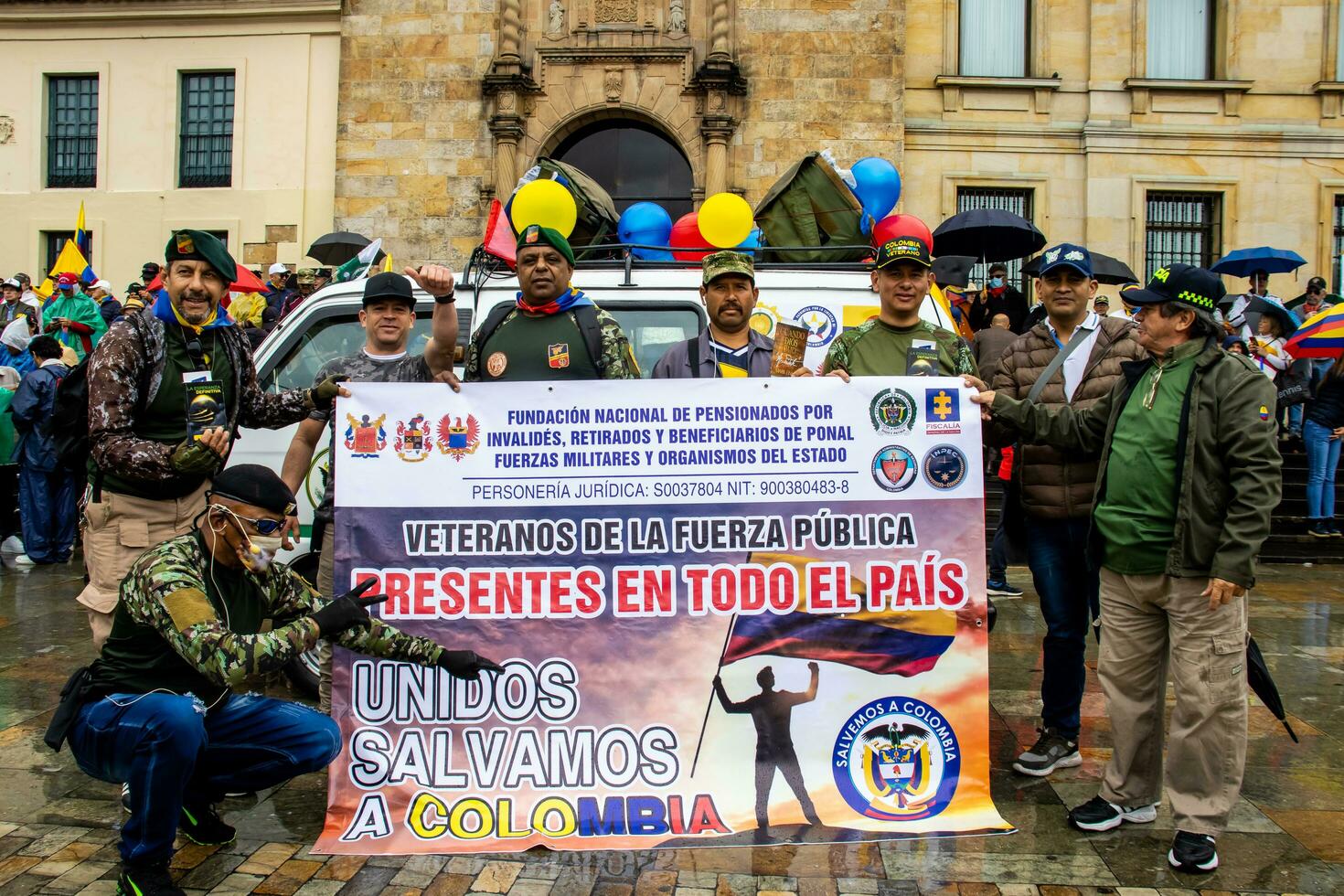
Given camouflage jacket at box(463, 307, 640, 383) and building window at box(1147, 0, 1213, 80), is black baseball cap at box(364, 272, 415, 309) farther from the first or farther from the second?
building window at box(1147, 0, 1213, 80)

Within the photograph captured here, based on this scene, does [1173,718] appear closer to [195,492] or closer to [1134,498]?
[1134,498]

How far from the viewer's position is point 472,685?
3912 mm

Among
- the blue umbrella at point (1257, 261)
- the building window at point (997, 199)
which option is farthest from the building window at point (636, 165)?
the blue umbrella at point (1257, 261)

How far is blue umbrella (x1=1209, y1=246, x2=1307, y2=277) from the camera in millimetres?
15484

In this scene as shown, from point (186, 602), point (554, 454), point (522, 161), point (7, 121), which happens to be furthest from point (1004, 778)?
point (7, 121)

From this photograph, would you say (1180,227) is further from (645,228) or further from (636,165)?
(645,228)

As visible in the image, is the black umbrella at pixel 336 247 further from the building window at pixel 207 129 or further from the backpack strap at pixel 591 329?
the backpack strap at pixel 591 329

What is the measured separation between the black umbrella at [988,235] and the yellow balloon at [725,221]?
7212 mm

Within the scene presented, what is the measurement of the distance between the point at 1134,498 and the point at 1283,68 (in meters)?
18.0

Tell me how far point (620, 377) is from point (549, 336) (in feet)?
1.11

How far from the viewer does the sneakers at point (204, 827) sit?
12.3ft

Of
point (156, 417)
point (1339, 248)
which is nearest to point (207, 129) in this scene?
point (156, 417)

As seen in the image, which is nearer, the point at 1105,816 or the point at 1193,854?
the point at 1193,854

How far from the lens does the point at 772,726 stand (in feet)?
12.7
